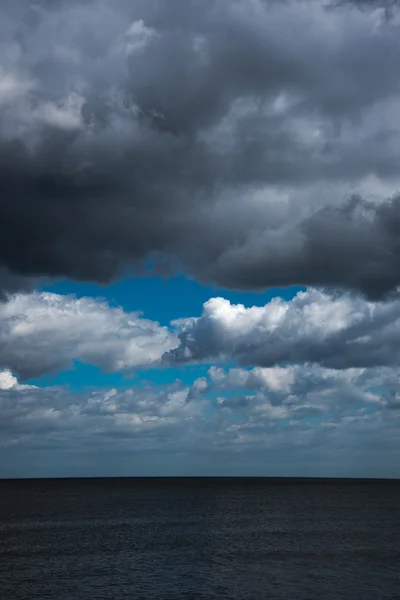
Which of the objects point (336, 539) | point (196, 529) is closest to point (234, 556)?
point (336, 539)

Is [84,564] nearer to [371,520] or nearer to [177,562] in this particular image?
[177,562]

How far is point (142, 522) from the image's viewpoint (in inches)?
4951

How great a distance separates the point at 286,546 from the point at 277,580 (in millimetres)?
25393

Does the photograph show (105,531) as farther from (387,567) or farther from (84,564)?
(387,567)

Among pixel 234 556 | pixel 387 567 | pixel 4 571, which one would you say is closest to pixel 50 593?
pixel 4 571

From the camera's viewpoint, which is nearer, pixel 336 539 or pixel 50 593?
pixel 50 593

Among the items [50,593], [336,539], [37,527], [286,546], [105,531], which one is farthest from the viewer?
[37,527]

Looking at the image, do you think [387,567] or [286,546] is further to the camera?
[286,546]

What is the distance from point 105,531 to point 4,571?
39.8 m

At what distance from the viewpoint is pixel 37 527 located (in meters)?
116

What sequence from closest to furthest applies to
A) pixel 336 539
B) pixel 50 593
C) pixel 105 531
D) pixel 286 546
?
1. pixel 50 593
2. pixel 286 546
3. pixel 336 539
4. pixel 105 531

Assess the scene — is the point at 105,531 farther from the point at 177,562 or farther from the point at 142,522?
the point at 177,562

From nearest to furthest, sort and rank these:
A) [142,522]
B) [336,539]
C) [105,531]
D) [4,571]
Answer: [4,571] < [336,539] < [105,531] < [142,522]

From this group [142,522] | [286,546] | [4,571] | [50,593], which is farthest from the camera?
[142,522]
